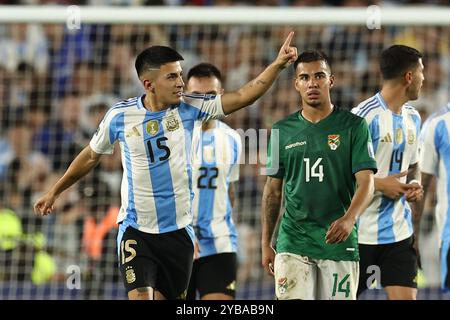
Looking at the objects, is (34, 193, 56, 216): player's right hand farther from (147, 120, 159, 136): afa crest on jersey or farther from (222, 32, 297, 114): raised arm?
(222, 32, 297, 114): raised arm

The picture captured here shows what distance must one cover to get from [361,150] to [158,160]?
4.23ft

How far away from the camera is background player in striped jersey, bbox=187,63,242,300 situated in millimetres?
8555

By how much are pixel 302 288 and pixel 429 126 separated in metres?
1.89

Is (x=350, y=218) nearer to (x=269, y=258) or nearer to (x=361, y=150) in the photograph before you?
(x=361, y=150)

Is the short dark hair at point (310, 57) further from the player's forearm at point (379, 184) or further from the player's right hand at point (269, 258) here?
the player's right hand at point (269, 258)

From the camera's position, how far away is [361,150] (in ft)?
22.6

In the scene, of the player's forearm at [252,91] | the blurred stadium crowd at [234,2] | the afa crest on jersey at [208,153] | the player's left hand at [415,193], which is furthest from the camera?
the blurred stadium crowd at [234,2]

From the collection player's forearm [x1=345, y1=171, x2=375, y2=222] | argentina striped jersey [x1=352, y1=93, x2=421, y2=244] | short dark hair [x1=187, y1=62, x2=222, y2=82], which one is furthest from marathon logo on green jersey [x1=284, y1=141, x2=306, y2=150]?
short dark hair [x1=187, y1=62, x2=222, y2=82]

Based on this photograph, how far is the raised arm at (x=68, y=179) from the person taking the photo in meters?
7.28

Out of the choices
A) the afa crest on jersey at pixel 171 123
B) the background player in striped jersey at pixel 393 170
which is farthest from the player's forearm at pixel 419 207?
the afa crest on jersey at pixel 171 123

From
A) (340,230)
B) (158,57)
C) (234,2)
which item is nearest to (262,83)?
(158,57)

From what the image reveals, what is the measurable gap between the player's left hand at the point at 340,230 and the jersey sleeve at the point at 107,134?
1615 mm

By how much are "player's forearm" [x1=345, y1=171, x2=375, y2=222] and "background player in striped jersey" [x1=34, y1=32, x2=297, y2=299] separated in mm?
980

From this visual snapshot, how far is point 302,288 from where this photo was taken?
6891mm
